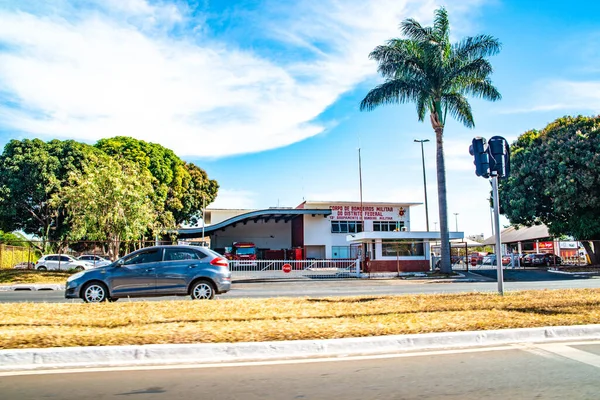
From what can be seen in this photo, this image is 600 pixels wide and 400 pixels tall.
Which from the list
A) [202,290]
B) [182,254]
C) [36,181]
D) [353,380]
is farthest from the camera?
[36,181]

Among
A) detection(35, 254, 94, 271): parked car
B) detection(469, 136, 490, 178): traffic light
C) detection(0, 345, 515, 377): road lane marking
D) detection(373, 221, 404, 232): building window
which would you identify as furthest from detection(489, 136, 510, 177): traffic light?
detection(373, 221, 404, 232): building window

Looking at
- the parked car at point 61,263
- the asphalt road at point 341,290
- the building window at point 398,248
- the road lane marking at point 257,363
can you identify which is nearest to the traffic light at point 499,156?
the asphalt road at point 341,290

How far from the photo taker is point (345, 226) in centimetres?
4775

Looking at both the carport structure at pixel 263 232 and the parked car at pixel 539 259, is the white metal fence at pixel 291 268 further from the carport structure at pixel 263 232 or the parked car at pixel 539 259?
the parked car at pixel 539 259

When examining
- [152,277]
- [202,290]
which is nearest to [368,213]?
[202,290]

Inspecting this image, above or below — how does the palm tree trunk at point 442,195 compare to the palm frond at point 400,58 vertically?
below

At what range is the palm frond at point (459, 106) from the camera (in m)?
28.6

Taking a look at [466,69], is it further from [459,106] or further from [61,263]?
[61,263]

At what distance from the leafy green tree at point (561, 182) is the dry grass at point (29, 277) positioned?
30.2m

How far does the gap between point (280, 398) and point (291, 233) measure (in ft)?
154

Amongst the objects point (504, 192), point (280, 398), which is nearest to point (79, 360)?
point (280, 398)

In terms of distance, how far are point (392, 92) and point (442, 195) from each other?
6.70 metres

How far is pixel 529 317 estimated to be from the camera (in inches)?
339

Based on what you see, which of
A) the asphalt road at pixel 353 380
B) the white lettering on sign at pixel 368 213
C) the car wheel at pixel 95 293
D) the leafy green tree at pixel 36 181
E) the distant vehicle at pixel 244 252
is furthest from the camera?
the white lettering on sign at pixel 368 213
